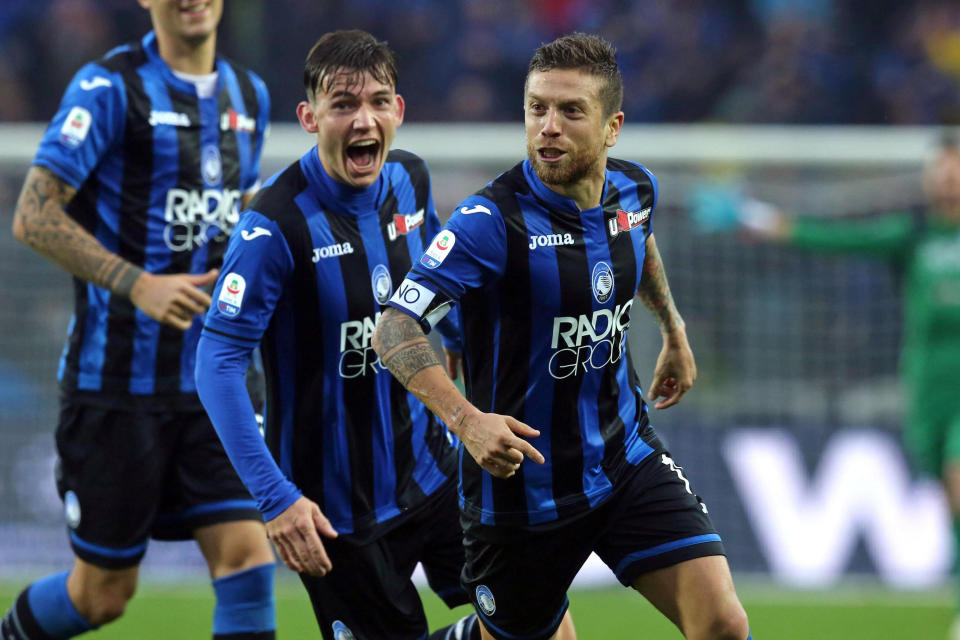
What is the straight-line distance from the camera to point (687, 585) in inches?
155

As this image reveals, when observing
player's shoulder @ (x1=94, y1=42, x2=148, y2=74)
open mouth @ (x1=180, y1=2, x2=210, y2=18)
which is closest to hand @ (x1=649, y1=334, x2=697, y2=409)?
open mouth @ (x1=180, y1=2, x2=210, y2=18)

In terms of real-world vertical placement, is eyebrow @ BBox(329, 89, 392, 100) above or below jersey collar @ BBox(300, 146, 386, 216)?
above

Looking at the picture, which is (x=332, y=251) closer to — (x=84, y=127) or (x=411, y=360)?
(x=411, y=360)

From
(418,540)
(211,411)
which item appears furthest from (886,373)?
(211,411)

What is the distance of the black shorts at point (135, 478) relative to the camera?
4797 mm

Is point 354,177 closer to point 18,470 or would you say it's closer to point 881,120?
point 18,470

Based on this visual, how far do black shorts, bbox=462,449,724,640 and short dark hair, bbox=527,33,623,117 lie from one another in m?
1.05

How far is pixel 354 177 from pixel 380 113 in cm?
20

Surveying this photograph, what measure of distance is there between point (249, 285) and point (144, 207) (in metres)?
1.07

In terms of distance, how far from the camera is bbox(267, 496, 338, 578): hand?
3758mm

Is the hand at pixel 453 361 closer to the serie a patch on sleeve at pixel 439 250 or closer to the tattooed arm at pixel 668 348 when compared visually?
the tattooed arm at pixel 668 348

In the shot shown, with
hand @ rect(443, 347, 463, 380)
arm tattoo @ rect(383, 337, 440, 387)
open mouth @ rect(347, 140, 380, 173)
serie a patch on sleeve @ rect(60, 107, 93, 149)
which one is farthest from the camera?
serie a patch on sleeve @ rect(60, 107, 93, 149)

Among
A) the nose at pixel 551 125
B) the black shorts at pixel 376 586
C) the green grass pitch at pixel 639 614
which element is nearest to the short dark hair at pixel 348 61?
the nose at pixel 551 125

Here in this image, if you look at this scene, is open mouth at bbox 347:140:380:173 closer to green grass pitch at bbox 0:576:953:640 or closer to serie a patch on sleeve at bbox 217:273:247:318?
serie a patch on sleeve at bbox 217:273:247:318
